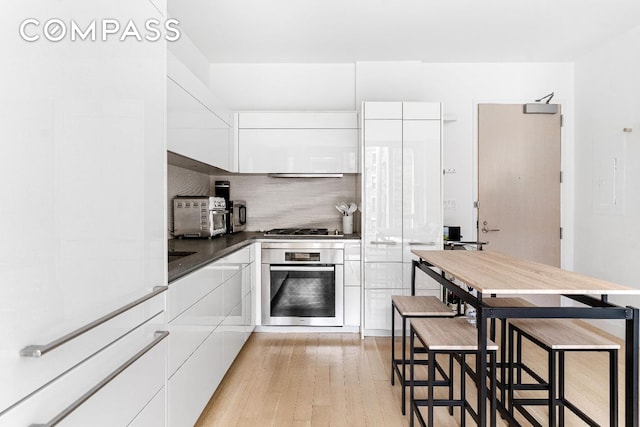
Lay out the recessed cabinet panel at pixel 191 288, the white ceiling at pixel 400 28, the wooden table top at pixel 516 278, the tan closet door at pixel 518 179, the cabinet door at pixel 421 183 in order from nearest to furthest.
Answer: the wooden table top at pixel 516 278 < the recessed cabinet panel at pixel 191 288 < the white ceiling at pixel 400 28 < the cabinet door at pixel 421 183 < the tan closet door at pixel 518 179

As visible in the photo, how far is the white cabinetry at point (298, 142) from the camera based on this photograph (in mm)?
3756

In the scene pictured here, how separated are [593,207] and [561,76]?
146 centimetres

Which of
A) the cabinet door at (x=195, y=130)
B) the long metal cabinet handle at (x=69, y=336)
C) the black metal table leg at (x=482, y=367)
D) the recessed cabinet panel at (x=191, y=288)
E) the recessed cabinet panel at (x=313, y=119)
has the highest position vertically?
the recessed cabinet panel at (x=313, y=119)

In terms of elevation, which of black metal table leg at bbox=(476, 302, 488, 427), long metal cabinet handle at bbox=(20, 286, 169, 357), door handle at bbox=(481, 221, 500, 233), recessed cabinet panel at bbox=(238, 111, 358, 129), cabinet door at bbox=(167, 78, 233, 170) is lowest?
black metal table leg at bbox=(476, 302, 488, 427)

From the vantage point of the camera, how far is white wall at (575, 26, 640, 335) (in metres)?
3.28

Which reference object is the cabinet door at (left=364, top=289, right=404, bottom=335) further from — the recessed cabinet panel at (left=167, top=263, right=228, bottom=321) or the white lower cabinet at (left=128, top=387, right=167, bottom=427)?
the white lower cabinet at (left=128, top=387, right=167, bottom=427)

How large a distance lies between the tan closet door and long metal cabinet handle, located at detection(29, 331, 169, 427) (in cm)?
354

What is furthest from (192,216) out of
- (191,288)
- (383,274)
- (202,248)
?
(383,274)

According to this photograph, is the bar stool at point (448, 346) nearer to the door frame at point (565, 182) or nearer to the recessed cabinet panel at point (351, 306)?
the recessed cabinet panel at point (351, 306)

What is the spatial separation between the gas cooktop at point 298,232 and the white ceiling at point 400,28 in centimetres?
179

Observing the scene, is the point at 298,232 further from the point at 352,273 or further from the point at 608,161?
the point at 608,161

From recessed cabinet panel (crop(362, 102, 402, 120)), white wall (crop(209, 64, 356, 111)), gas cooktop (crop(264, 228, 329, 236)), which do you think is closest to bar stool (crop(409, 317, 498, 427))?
gas cooktop (crop(264, 228, 329, 236))

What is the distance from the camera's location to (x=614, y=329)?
352 centimetres

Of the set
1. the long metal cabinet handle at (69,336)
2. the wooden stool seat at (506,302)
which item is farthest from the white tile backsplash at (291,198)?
the long metal cabinet handle at (69,336)
